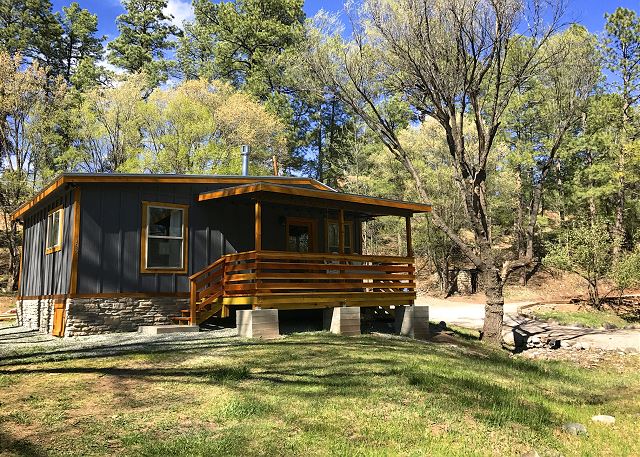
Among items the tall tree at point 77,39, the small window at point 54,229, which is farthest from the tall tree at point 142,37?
the small window at point 54,229

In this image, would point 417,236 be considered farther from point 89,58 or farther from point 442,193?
point 89,58

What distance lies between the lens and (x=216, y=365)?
6.87 metres

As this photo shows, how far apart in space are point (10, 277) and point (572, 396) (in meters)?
25.5

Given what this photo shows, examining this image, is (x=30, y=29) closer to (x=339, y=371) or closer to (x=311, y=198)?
(x=311, y=198)

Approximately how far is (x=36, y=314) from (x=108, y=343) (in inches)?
223

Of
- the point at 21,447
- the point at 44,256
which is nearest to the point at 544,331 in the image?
the point at 21,447

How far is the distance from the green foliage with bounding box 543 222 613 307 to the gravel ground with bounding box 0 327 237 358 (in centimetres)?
1519

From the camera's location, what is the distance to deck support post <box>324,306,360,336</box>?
428 inches

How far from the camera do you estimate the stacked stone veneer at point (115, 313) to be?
34.2ft

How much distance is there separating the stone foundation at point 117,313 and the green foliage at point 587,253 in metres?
15.8

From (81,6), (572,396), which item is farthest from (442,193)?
(81,6)

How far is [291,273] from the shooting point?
1079 cm

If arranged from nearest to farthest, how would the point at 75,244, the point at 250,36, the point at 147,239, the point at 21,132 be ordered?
the point at 75,244 < the point at 147,239 < the point at 21,132 < the point at 250,36

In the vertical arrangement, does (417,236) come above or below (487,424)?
above
